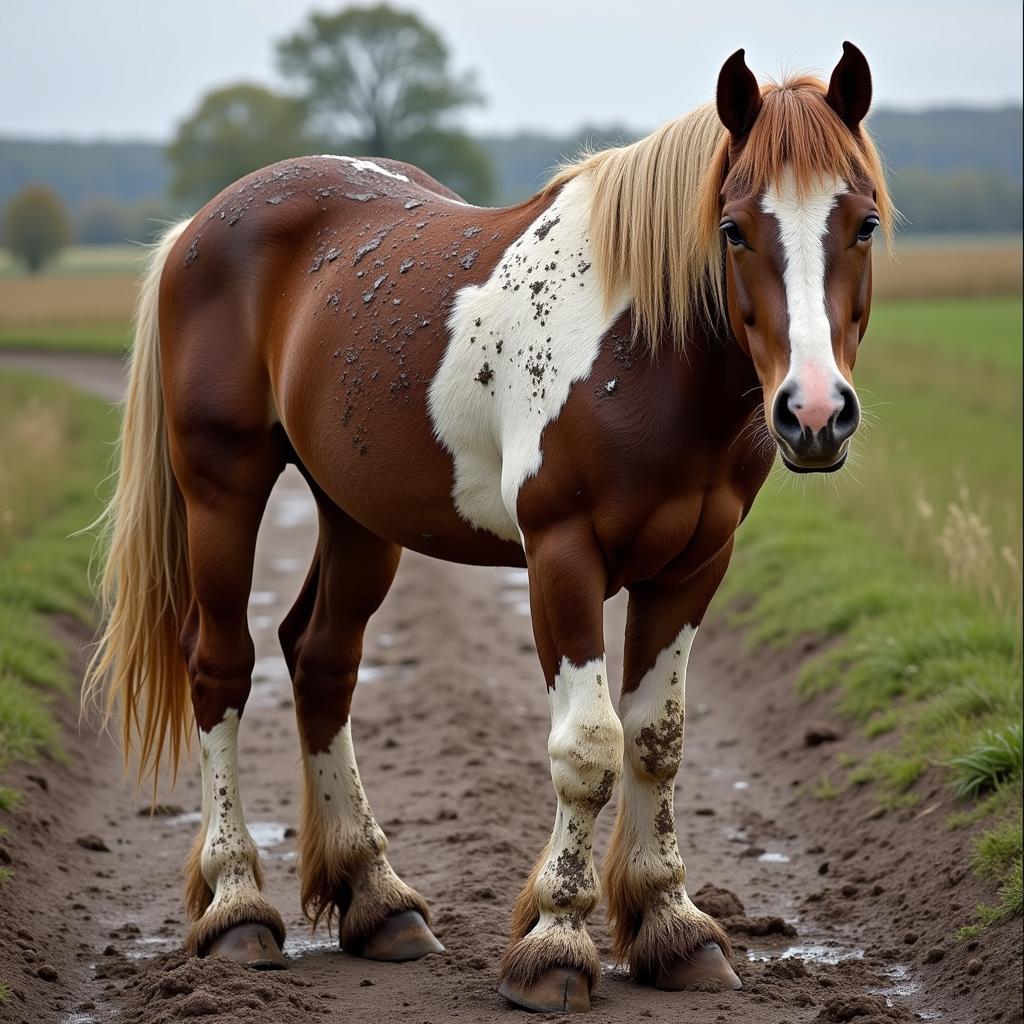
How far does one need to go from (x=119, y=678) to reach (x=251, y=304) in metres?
1.39

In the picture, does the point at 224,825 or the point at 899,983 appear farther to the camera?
the point at 224,825

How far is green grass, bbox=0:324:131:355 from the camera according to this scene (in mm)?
30484

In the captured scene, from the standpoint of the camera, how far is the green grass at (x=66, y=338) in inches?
1200

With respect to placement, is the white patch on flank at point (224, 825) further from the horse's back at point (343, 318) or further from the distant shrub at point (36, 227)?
the distant shrub at point (36, 227)

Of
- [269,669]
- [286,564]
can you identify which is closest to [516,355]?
[269,669]

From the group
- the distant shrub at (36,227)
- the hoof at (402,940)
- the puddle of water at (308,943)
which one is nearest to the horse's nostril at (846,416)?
the hoof at (402,940)

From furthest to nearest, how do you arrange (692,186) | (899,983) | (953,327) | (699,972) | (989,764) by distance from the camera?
(953,327), (989,764), (899,983), (699,972), (692,186)

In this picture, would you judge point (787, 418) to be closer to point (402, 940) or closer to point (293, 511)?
point (402, 940)

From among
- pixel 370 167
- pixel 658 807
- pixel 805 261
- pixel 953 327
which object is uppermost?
pixel 370 167

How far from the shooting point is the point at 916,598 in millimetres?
7219

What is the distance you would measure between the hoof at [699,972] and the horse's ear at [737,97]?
2.21m

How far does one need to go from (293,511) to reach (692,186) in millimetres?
10129

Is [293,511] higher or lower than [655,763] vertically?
lower

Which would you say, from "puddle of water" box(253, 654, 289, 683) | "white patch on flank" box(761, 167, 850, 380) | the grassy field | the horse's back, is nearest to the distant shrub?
the grassy field
